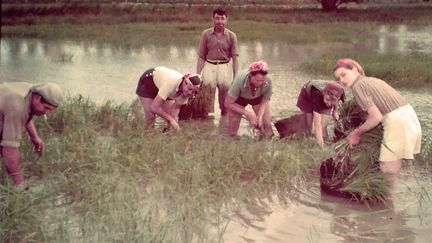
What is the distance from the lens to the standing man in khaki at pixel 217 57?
18.0 ft

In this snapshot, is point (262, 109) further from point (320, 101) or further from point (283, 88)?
point (283, 88)

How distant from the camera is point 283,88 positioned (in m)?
7.07

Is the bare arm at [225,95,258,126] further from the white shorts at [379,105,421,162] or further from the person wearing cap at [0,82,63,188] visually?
the person wearing cap at [0,82,63,188]

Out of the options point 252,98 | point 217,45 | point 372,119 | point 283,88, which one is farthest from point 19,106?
point 283,88

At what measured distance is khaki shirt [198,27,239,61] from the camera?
5480 mm

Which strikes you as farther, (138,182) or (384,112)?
(138,182)

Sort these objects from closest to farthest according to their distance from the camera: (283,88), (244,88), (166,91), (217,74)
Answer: (166,91), (244,88), (217,74), (283,88)

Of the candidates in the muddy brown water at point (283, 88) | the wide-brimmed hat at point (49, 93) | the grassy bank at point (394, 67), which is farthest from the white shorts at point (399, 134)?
the grassy bank at point (394, 67)

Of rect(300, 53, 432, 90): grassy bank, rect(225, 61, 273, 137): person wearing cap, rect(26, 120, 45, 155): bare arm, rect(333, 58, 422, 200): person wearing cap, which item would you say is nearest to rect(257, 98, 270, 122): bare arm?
rect(225, 61, 273, 137): person wearing cap

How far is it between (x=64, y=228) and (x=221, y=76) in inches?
116

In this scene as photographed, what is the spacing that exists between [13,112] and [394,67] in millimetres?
5357

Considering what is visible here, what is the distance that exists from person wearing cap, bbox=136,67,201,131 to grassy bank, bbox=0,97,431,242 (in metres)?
0.15

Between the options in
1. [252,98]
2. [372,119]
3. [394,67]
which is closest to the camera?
[372,119]

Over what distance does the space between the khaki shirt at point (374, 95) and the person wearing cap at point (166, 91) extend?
129 cm
